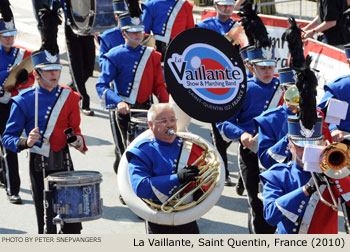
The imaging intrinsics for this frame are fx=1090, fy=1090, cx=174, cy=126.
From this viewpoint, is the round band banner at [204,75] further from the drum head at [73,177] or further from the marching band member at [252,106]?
the marching band member at [252,106]

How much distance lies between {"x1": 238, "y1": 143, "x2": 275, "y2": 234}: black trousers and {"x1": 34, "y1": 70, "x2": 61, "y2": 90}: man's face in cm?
187

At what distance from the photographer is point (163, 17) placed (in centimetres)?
1403

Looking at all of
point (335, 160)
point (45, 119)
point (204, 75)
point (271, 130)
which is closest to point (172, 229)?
point (204, 75)

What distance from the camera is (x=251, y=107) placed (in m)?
10.5

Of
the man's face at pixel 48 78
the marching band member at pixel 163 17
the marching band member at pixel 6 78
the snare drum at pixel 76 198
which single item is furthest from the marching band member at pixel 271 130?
the marching band member at pixel 163 17

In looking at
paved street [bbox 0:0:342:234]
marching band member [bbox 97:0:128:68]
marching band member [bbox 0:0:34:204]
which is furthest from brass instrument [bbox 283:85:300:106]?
marching band member [bbox 97:0:128:68]

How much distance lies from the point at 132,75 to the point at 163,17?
2.78 m

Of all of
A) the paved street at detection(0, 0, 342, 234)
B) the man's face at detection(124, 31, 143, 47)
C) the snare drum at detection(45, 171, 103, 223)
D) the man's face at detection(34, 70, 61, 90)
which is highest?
the man's face at detection(34, 70, 61, 90)

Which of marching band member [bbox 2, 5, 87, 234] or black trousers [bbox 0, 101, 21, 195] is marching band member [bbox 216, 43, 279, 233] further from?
black trousers [bbox 0, 101, 21, 195]

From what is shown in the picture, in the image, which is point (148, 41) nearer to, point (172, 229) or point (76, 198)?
point (76, 198)

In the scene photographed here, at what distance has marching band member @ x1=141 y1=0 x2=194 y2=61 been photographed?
1401 centimetres

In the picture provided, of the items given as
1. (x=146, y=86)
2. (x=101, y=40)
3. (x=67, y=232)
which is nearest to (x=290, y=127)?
(x=67, y=232)

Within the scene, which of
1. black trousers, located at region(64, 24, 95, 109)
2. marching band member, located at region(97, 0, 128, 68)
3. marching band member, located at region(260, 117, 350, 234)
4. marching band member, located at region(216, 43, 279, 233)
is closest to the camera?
marching band member, located at region(260, 117, 350, 234)

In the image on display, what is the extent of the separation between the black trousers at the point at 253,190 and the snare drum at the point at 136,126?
96 centimetres
